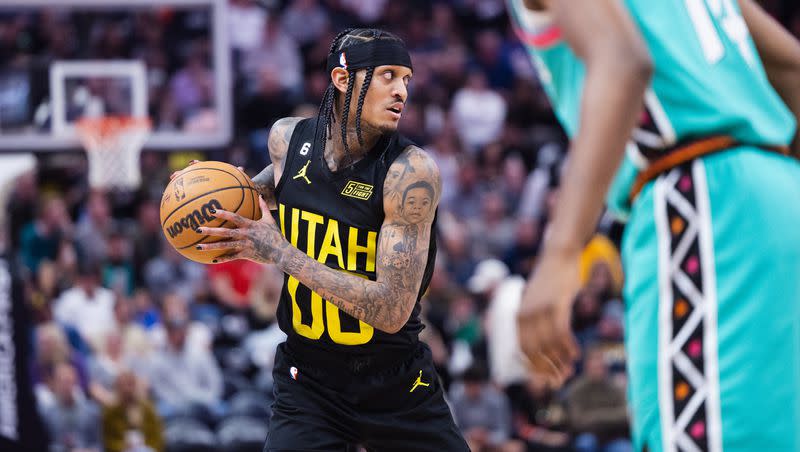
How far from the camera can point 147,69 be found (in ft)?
43.0

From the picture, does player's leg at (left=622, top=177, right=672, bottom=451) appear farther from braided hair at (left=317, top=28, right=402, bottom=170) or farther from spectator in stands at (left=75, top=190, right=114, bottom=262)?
spectator in stands at (left=75, top=190, right=114, bottom=262)

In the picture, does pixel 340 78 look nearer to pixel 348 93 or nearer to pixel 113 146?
pixel 348 93

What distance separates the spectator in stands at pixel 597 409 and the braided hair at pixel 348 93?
636cm

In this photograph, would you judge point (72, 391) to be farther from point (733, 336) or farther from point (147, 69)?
point (733, 336)

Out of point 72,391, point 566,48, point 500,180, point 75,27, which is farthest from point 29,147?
point 566,48

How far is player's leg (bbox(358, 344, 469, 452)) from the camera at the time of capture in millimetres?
4199

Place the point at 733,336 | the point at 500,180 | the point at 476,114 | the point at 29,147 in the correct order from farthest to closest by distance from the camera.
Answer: the point at 476,114 → the point at 500,180 → the point at 29,147 → the point at 733,336

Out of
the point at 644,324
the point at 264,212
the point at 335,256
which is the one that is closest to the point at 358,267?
the point at 335,256

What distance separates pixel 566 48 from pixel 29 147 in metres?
10.5

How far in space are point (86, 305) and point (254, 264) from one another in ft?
5.97

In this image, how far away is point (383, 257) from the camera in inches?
160

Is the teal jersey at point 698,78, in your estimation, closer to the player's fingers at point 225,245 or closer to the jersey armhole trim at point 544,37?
the jersey armhole trim at point 544,37

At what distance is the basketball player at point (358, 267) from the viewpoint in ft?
13.3

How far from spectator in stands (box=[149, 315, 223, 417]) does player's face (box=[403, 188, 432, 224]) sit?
23.1 ft
